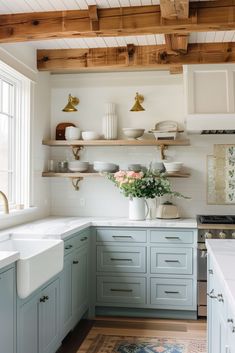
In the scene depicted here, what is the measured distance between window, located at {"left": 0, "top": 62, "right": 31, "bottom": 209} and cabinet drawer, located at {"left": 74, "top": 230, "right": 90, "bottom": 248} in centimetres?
69

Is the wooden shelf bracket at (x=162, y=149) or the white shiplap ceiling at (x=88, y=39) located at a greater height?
the white shiplap ceiling at (x=88, y=39)

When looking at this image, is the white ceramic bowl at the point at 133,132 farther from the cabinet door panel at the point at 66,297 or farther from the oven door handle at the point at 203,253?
the cabinet door panel at the point at 66,297

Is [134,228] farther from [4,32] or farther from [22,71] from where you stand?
[4,32]

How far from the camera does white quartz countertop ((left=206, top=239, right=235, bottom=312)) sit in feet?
5.28

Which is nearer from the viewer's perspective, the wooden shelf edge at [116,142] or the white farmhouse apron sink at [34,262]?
the white farmhouse apron sink at [34,262]

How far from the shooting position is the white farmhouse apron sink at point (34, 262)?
2.45 m

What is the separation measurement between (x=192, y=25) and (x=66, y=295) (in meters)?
2.28

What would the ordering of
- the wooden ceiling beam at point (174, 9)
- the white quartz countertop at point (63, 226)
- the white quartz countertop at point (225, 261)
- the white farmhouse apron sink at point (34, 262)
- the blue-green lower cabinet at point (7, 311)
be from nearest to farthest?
the white quartz countertop at point (225, 261), the blue-green lower cabinet at point (7, 311), the white farmhouse apron sink at point (34, 262), the wooden ceiling beam at point (174, 9), the white quartz countertop at point (63, 226)

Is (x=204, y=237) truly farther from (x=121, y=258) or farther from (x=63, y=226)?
(x=63, y=226)

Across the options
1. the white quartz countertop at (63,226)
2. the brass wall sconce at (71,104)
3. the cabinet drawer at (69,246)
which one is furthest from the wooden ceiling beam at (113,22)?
the cabinet drawer at (69,246)

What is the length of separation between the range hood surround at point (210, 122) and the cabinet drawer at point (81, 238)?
1.43 metres

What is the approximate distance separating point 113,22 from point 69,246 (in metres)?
1.79

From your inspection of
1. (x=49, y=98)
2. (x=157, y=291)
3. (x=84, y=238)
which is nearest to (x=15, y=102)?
(x=49, y=98)

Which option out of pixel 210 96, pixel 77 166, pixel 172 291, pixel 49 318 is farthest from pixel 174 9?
pixel 172 291
